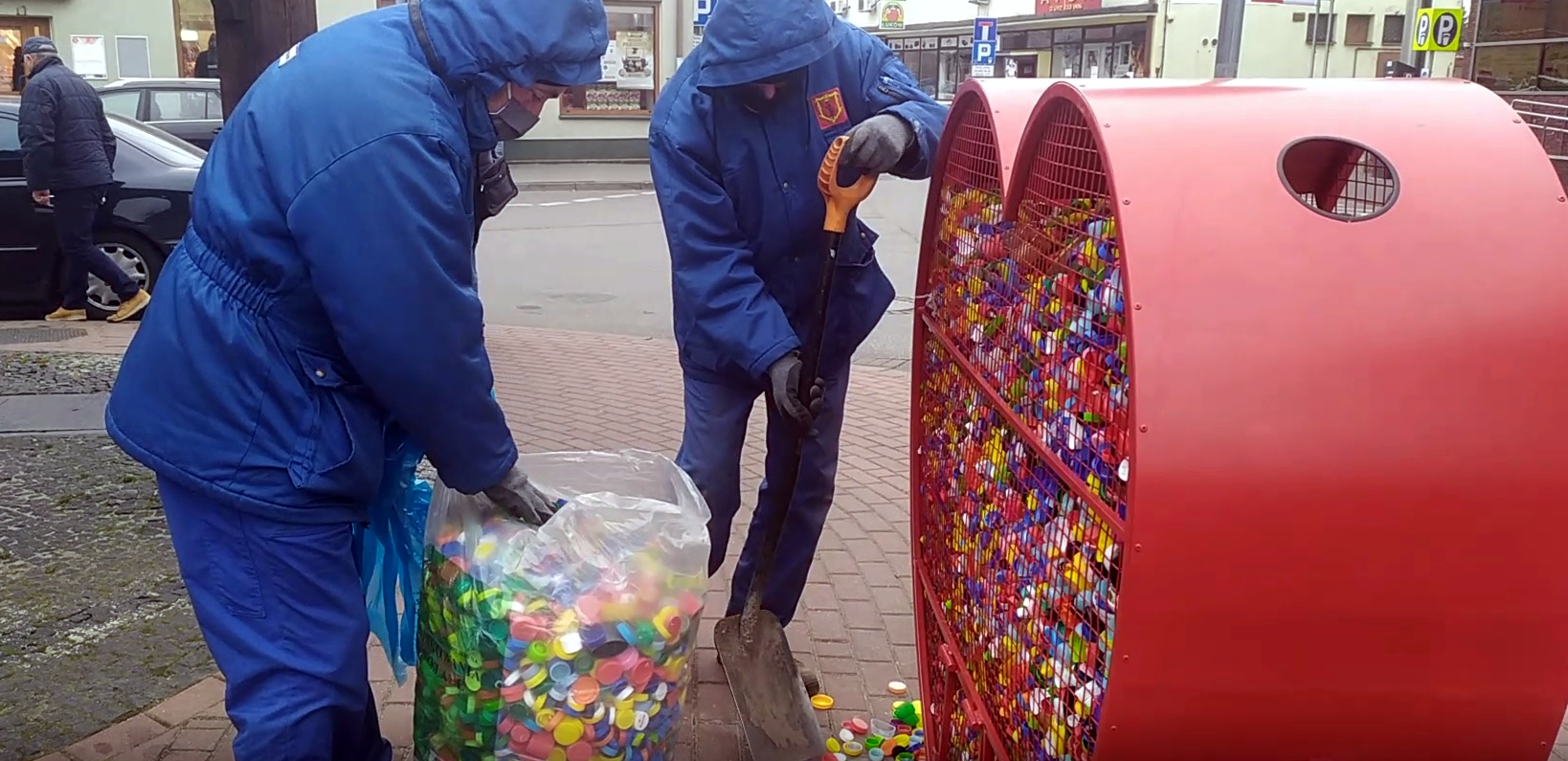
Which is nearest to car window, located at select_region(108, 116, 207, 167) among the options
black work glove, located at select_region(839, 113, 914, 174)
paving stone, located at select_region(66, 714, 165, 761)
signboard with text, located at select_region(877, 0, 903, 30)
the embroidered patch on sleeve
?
paving stone, located at select_region(66, 714, 165, 761)

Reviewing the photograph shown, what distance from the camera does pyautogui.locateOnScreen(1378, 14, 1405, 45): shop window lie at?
97.3 feet

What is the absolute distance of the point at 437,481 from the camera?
2.40 m

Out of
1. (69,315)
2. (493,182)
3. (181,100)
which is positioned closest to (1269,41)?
(181,100)

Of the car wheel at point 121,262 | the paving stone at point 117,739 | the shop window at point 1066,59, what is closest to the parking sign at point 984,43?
the car wheel at point 121,262

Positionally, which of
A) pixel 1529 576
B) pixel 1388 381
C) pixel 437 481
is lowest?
pixel 437 481

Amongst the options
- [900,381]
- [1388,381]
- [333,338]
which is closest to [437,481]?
[333,338]

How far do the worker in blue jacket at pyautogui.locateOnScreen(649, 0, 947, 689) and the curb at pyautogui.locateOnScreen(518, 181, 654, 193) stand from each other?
1565cm

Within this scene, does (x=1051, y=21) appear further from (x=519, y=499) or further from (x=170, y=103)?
(x=519, y=499)

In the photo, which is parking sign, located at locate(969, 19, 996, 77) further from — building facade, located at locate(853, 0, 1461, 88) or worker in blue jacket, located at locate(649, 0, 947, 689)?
worker in blue jacket, located at locate(649, 0, 947, 689)

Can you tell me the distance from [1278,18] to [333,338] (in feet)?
102

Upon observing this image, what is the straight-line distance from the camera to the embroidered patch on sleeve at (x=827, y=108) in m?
2.86

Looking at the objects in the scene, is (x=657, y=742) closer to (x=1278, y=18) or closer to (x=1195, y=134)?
(x=1195, y=134)

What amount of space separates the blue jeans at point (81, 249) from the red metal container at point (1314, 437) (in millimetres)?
7514

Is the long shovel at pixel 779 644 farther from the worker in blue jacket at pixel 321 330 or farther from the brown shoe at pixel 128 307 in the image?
the brown shoe at pixel 128 307
